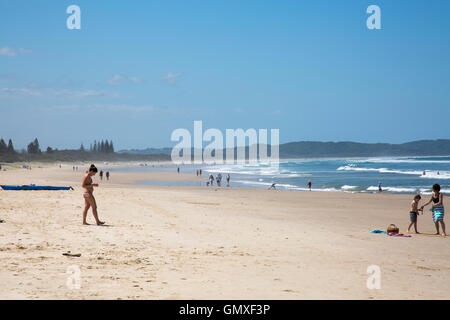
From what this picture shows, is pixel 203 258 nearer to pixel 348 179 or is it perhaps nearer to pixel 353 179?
pixel 348 179

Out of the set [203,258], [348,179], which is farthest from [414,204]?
[348,179]

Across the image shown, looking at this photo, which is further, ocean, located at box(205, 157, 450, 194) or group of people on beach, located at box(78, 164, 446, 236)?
ocean, located at box(205, 157, 450, 194)

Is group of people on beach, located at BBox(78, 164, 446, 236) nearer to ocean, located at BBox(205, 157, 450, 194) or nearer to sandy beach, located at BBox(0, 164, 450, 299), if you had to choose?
sandy beach, located at BBox(0, 164, 450, 299)

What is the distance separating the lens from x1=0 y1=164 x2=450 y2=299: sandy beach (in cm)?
604

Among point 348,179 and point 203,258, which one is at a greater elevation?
point 203,258

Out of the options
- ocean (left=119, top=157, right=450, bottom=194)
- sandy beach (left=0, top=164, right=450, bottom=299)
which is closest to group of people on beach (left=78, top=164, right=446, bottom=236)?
sandy beach (left=0, top=164, right=450, bottom=299)

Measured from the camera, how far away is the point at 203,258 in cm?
834

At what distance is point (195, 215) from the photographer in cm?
1563

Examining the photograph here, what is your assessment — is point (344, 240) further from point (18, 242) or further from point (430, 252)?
point (18, 242)

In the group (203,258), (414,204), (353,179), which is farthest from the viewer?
(353,179)

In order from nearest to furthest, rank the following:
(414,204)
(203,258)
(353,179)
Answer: (203,258)
(414,204)
(353,179)
